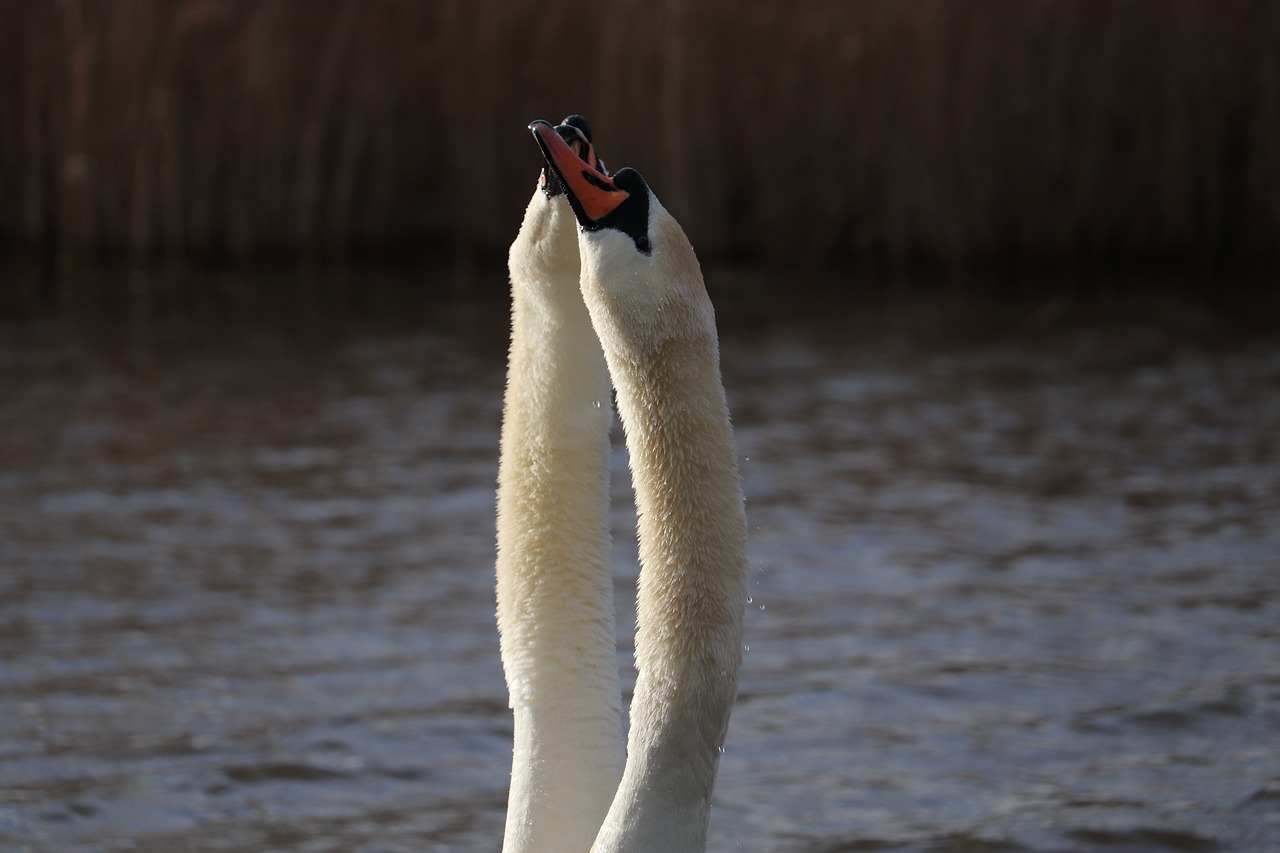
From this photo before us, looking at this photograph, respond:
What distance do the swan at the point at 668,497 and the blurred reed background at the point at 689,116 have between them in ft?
40.2

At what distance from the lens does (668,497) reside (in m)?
2.94

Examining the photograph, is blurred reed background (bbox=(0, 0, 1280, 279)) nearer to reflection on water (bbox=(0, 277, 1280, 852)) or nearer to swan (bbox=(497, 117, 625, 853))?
reflection on water (bbox=(0, 277, 1280, 852))

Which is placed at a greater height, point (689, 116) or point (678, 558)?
point (689, 116)

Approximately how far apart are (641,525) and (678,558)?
11 centimetres

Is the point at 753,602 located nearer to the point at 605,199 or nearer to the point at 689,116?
the point at 605,199

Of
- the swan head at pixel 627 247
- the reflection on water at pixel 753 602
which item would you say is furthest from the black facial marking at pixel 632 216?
the reflection on water at pixel 753 602

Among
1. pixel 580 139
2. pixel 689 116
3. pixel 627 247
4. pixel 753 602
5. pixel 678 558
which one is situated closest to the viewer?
pixel 627 247

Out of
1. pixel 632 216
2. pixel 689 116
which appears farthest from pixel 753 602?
pixel 689 116

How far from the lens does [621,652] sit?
7078mm

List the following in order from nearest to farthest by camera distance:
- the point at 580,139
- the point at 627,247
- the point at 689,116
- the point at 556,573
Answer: the point at 627,247 < the point at 580,139 < the point at 556,573 < the point at 689,116

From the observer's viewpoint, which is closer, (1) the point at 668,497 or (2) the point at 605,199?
(2) the point at 605,199

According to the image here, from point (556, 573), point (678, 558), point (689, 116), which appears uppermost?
point (689, 116)

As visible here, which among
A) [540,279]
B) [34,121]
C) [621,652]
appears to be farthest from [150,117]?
[540,279]

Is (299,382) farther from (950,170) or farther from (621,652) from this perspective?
(950,170)
